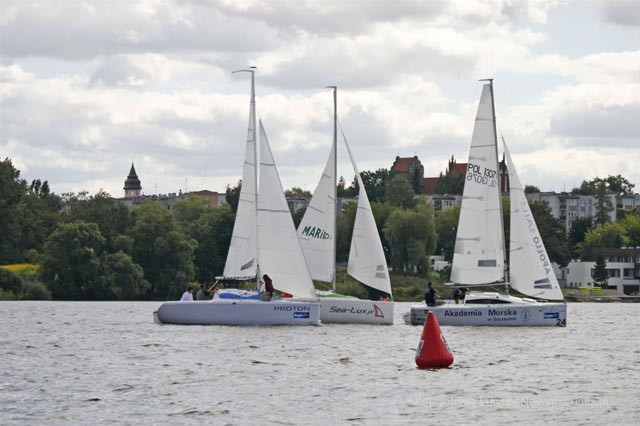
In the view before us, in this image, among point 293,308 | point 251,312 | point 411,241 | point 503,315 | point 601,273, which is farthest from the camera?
point 601,273

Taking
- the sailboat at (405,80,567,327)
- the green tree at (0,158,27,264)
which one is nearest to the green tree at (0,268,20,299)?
the green tree at (0,158,27,264)

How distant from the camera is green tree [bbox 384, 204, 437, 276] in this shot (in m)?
128

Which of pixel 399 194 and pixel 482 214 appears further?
pixel 399 194

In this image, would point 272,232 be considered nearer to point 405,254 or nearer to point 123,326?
point 123,326

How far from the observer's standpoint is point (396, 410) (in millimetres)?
27969

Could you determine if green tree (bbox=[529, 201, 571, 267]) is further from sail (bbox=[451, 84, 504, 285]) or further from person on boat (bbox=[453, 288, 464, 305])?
sail (bbox=[451, 84, 504, 285])

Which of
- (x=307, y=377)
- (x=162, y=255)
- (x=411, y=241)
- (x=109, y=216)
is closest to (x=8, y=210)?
(x=109, y=216)

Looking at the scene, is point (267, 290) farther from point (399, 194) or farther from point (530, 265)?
point (399, 194)

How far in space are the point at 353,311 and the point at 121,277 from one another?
53396 mm

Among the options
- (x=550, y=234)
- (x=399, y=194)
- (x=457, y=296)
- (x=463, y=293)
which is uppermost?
(x=399, y=194)

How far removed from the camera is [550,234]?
152 metres

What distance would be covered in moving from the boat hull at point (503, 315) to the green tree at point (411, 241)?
72156 mm

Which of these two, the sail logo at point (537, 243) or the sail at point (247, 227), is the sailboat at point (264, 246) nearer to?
the sail at point (247, 227)

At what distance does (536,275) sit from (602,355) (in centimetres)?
1149
